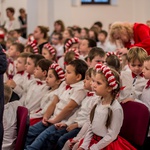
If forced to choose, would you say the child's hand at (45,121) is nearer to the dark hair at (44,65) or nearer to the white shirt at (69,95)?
the white shirt at (69,95)

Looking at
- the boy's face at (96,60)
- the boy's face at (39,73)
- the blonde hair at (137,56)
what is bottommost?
the boy's face at (39,73)

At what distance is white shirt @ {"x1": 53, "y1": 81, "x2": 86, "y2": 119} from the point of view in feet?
16.1

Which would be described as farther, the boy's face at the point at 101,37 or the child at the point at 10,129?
the boy's face at the point at 101,37

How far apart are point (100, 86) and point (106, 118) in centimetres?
29

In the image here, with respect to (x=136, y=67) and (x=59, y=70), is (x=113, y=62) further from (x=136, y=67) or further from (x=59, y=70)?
(x=59, y=70)

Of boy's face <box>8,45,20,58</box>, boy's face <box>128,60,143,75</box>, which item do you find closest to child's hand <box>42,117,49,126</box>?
boy's face <box>128,60,143,75</box>

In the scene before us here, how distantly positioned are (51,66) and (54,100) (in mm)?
410

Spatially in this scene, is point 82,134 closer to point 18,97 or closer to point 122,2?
point 18,97

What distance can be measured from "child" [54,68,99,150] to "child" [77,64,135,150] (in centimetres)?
47

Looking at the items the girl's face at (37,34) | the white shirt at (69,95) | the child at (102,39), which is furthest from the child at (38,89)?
the child at (102,39)

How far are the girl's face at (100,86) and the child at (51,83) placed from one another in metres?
1.24

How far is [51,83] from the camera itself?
17.6ft

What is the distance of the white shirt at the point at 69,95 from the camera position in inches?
193

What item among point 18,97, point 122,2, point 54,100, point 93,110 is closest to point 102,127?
point 93,110
